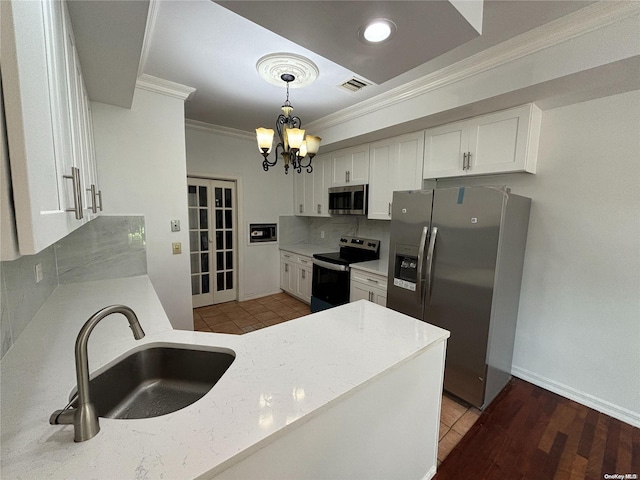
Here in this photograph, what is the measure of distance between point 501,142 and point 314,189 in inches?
102

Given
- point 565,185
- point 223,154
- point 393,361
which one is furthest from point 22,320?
point 565,185

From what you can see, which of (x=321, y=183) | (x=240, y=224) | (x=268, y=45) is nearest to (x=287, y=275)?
(x=240, y=224)

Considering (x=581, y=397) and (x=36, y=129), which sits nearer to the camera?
(x=36, y=129)

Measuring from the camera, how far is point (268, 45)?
74.7 inches

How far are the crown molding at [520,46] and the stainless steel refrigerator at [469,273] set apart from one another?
950 millimetres

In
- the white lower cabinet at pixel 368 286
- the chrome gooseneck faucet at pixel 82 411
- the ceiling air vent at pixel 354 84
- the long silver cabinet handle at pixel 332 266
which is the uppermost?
the ceiling air vent at pixel 354 84

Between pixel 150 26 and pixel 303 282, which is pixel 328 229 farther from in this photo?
pixel 150 26

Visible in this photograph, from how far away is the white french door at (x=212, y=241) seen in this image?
3861 mm

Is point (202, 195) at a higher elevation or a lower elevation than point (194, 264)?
higher

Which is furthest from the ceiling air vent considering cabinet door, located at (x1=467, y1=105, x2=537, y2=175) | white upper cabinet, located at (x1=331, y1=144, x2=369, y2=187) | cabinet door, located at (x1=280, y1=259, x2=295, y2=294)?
cabinet door, located at (x1=280, y1=259, x2=295, y2=294)

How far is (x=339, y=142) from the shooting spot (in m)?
3.45

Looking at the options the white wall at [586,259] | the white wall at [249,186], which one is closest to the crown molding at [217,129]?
the white wall at [249,186]

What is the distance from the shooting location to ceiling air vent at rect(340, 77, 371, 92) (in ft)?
7.88

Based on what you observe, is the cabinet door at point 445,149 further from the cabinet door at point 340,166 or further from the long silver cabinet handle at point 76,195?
the long silver cabinet handle at point 76,195
